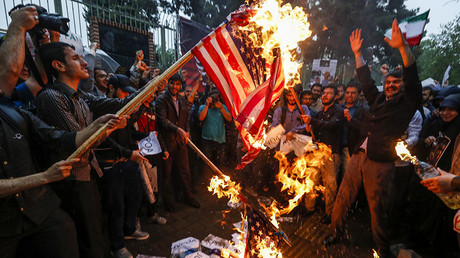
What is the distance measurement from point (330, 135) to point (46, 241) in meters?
5.19

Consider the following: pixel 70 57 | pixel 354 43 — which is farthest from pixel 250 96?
pixel 354 43

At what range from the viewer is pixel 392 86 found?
374cm

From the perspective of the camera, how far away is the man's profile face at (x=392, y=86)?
3709 millimetres

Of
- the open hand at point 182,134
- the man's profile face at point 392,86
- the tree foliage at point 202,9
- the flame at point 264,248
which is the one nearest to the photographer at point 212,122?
the open hand at point 182,134

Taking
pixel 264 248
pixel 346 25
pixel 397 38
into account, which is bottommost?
pixel 264 248

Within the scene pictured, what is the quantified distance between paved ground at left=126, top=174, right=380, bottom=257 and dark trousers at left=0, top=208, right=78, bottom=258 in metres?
1.84

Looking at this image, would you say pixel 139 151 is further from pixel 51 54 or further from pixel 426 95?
pixel 426 95

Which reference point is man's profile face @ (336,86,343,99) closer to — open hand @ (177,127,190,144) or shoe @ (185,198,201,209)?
open hand @ (177,127,190,144)

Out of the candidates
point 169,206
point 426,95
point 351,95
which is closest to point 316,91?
point 351,95

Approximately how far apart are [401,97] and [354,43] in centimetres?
140

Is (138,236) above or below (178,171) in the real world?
below

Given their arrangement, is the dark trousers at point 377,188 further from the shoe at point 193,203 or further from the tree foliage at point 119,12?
the tree foliage at point 119,12

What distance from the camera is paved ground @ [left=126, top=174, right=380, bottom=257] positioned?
3887 mm

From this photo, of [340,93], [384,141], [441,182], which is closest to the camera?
[441,182]
